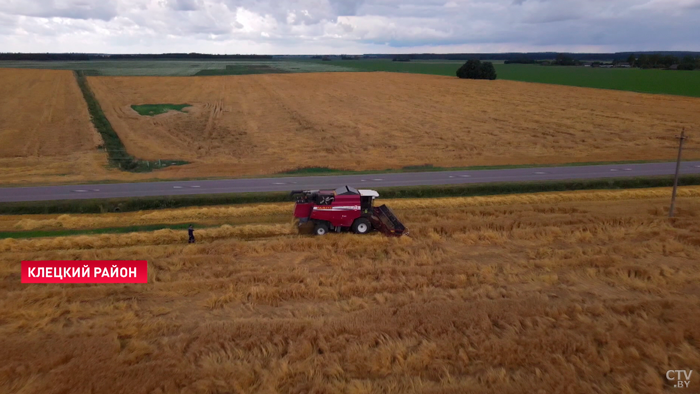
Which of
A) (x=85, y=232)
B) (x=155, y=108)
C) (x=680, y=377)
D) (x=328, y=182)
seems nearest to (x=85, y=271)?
(x=85, y=232)

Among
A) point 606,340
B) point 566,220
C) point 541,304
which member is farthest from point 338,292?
point 566,220

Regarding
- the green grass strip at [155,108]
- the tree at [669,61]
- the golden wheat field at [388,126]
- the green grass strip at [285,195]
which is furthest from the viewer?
the tree at [669,61]

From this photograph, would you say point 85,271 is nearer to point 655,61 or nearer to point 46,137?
point 46,137

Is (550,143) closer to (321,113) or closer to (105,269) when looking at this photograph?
(321,113)

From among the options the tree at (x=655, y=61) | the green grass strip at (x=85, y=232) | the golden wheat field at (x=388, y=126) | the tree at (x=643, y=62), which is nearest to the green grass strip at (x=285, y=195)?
the green grass strip at (x=85, y=232)

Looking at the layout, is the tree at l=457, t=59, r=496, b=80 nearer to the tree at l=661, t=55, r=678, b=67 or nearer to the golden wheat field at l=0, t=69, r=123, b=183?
the tree at l=661, t=55, r=678, b=67

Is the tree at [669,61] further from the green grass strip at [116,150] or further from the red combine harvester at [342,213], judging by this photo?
the red combine harvester at [342,213]

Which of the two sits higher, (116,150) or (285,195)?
(116,150)
